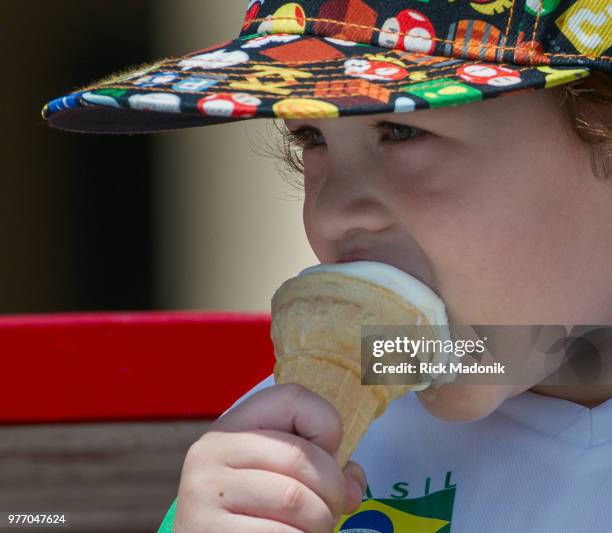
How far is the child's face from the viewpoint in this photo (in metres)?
1.34

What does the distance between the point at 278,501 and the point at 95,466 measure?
1.45 meters

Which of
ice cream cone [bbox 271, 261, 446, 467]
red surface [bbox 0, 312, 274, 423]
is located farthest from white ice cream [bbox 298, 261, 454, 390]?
red surface [bbox 0, 312, 274, 423]

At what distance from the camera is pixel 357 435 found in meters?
1.34

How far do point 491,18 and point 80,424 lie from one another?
5.11ft

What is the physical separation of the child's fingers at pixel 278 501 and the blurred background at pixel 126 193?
317 cm

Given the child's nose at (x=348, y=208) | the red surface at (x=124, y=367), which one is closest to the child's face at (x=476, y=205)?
the child's nose at (x=348, y=208)

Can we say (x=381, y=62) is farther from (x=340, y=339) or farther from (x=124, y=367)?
(x=124, y=367)

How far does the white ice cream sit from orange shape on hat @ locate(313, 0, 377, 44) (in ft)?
0.93

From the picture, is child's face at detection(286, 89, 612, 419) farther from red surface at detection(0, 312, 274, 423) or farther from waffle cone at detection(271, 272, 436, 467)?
red surface at detection(0, 312, 274, 423)

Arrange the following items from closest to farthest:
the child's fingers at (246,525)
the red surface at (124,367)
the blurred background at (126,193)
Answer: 1. the child's fingers at (246,525)
2. the red surface at (124,367)
3. the blurred background at (126,193)

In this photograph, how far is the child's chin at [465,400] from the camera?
1.39m

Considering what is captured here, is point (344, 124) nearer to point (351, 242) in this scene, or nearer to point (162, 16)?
point (351, 242)

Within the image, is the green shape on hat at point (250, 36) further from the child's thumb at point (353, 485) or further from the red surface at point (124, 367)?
the red surface at point (124, 367)

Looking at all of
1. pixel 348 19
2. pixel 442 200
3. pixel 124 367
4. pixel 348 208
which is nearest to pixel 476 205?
pixel 442 200
